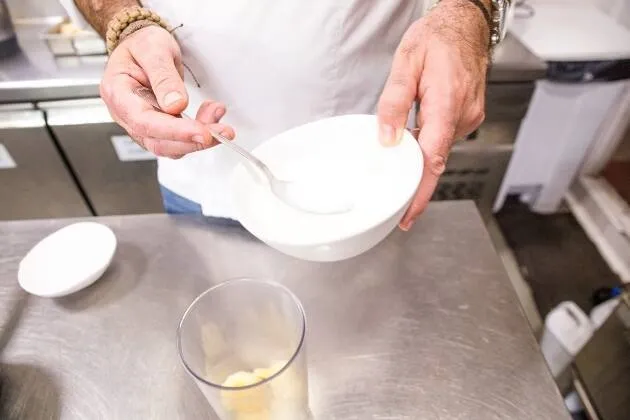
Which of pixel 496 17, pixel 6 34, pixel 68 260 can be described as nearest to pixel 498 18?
pixel 496 17

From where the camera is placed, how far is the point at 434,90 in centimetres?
43

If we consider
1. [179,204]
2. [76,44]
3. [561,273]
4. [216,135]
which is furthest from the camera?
[561,273]

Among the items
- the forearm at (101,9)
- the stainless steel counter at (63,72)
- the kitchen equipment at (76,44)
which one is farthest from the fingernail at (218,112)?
the kitchen equipment at (76,44)

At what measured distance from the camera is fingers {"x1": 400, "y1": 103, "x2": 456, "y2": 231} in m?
0.41

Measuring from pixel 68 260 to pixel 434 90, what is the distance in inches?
18.7

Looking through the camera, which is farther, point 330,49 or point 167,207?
point 167,207

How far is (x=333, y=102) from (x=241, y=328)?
0.35 metres

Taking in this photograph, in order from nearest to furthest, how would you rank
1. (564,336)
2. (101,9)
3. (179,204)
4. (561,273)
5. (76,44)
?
(101,9)
(179,204)
(564,336)
(76,44)
(561,273)

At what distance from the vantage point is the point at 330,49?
0.59m

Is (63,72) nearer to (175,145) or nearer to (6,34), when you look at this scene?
(6,34)

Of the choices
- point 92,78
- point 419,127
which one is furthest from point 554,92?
point 92,78

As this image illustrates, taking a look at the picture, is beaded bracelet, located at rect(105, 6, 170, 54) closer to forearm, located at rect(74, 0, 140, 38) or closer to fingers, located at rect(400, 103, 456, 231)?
forearm, located at rect(74, 0, 140, 38)

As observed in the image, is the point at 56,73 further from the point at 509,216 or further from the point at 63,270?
the point at 509,216

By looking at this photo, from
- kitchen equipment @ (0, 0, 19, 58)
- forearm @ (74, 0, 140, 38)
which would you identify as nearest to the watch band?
forearm @ (74, 0, 140, 38)
